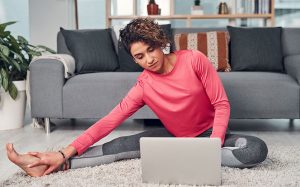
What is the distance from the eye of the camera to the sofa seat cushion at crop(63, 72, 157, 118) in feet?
11.4

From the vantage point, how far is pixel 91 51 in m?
3.88

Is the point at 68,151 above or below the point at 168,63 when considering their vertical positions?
below

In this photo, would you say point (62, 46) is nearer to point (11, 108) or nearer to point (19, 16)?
point (11, 108)

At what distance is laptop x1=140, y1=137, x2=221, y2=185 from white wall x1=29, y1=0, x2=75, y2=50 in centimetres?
407

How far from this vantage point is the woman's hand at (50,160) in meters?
2.08

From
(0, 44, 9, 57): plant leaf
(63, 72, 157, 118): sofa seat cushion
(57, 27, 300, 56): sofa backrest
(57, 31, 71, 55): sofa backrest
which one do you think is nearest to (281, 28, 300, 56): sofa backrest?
(57, 27, 300, 56): sofa backrest

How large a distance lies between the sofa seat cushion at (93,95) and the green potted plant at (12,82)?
0.37 meters

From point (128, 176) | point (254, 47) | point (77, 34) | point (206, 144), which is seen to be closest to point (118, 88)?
point (77, 34)

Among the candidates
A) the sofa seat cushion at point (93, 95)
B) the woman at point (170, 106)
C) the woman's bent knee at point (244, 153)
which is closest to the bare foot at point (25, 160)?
the woman at point (170, 106)

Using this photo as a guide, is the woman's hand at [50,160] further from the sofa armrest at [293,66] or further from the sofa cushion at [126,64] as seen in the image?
the sofa armrest at [293,66]

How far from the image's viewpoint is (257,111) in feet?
11.2

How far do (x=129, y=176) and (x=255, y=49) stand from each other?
2004mm

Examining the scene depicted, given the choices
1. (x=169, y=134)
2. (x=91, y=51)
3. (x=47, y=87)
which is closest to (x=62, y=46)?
(x=91, y=51)

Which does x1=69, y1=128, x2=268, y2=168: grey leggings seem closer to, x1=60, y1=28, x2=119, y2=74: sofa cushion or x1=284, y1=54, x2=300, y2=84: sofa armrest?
x1=284, y1=54, x2=300, y2=84: sofa armrest
